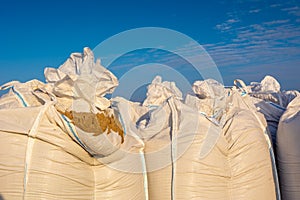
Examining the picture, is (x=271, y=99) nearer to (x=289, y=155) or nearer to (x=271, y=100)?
(x=271, y=100)

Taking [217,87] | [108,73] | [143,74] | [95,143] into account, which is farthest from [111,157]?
[217,87]

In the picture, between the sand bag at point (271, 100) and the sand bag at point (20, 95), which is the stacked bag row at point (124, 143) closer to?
the sand bag at point (20, 95)

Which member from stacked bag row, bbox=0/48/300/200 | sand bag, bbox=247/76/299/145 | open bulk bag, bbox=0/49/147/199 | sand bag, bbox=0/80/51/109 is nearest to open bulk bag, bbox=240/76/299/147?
sand bag, bbox=247/76/299/145

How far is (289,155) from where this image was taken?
2244mm

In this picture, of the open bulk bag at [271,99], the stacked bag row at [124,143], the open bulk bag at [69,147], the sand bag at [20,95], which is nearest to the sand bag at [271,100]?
the open bulk bag at [271,99]

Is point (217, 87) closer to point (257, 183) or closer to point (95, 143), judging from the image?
point (257, 183)

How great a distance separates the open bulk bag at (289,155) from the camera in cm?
220

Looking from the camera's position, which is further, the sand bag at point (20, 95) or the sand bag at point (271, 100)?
the sand bag at point (271, 100)

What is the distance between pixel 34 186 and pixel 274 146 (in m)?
1.56

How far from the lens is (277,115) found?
2.61 m

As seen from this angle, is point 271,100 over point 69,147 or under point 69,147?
over

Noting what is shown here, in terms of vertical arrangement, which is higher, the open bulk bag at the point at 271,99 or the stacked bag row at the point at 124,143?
the open bulk bag at the point at 271,99

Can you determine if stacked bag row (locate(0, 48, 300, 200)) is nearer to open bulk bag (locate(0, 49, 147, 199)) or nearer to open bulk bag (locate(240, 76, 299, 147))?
open bulk bag (locate(0, 49, 147, 199))

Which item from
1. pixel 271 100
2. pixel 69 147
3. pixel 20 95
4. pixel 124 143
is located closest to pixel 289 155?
pixel 271 100
